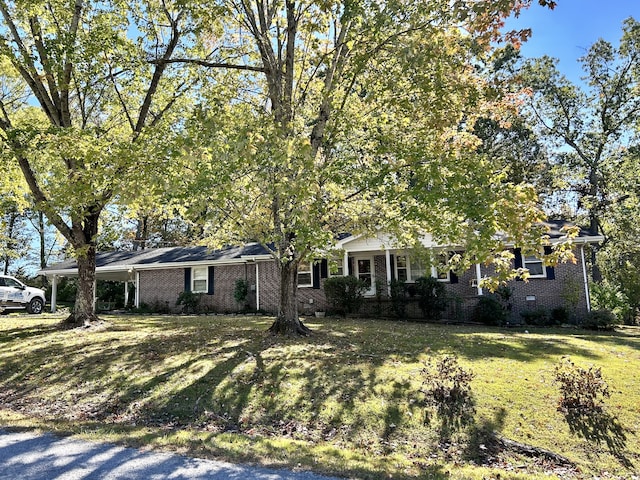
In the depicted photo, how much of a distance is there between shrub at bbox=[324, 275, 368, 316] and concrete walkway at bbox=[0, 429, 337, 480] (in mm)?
12598

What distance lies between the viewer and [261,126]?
8391mm

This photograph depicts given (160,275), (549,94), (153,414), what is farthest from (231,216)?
(549,94)

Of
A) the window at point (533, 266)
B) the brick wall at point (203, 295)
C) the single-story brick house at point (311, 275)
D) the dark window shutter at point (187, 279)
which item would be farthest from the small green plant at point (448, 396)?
the dark window shutter at point (187, 279)

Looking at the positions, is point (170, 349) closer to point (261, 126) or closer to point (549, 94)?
point (261, 126)

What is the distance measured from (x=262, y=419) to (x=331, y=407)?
103 centimetres

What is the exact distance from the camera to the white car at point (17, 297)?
1988 cm

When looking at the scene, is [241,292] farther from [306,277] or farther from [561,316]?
[561,316]

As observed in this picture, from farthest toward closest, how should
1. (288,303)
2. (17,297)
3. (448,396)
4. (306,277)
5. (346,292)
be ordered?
(17,297) < (306,277) < (346,292) < (288,303) < (448,396)

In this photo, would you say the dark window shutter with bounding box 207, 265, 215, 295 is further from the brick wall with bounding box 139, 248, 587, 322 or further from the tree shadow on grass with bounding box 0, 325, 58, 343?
the tree shadow on grass with bounding box 0, 325, 58, 343

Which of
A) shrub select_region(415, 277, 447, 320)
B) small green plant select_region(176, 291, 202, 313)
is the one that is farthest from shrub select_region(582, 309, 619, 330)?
small green plant select_region(176, 291, 202, 313)

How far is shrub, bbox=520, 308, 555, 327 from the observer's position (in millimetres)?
15266

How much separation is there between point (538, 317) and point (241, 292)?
11.6m

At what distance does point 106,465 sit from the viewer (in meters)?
4.38

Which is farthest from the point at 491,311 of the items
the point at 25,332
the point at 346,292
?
the point at 25,332
